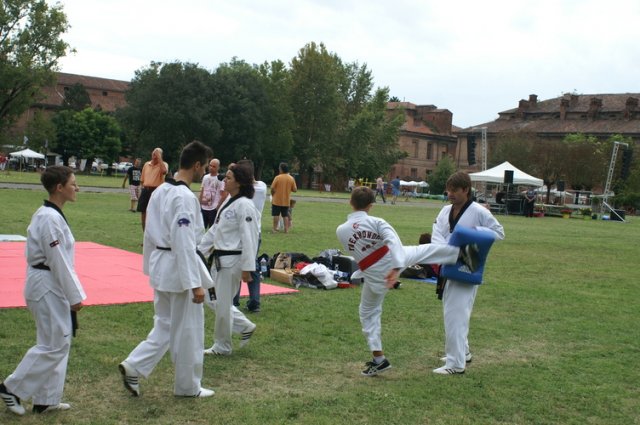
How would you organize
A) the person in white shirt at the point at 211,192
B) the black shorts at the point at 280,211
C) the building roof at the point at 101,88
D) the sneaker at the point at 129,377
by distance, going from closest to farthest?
the sneaker at the point at 129,377 < the person in white shirt at the point at 211,192 < the black shorts at the point at 280,211 < the building roof at the point at 101,88

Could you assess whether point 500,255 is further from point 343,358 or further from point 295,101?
point 295,101

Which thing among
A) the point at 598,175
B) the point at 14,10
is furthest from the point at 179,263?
the point at 598,175

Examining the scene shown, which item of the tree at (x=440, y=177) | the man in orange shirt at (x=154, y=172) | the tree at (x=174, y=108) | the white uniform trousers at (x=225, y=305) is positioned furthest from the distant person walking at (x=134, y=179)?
the tree at (x=440, y=177)

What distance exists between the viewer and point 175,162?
223 feet

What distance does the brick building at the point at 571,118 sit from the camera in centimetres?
7931

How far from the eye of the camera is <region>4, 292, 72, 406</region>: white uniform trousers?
15.7 feet

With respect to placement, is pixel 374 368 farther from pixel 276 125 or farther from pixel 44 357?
pixel 276 125

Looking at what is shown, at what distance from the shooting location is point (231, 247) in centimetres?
662

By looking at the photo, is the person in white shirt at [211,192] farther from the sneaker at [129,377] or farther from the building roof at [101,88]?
the building roof at [101,88]

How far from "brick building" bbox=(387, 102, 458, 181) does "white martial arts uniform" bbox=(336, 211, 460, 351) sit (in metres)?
89.2

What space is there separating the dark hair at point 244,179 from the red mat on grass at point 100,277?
2.89 m

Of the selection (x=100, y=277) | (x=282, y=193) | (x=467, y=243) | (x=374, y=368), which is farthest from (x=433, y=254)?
(x=282, y=193)

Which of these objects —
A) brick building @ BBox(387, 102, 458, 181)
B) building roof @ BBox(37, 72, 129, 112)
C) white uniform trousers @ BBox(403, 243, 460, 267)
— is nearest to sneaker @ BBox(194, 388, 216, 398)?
white uniform trousers @ BBox(403, 243, 460, 267)

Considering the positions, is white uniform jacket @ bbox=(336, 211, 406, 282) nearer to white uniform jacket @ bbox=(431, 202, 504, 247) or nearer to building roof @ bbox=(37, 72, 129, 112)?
white uniform jacket @ bbox=(431, 202, 504, 247)
